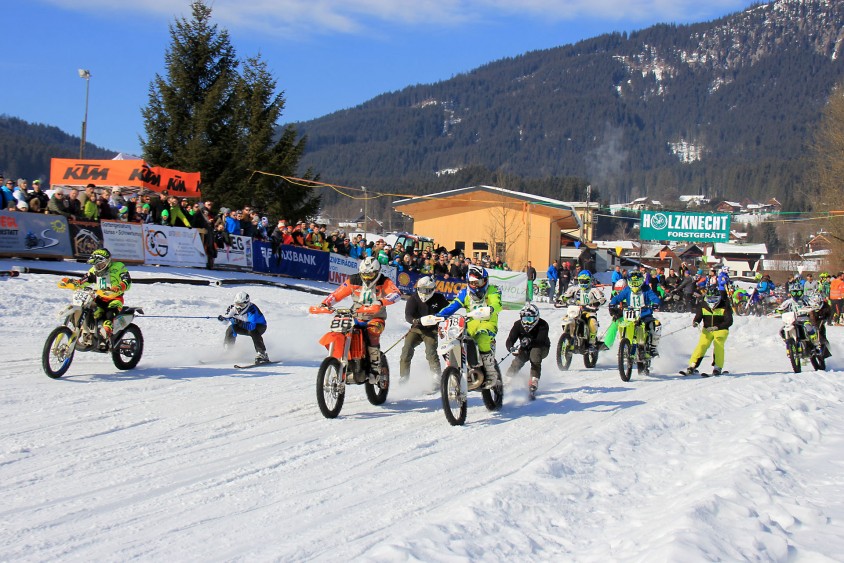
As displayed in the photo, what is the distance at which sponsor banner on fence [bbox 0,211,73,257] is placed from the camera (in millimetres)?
19156

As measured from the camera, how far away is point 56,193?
1988cm

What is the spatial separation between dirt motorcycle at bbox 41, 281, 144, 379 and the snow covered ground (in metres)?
0.28

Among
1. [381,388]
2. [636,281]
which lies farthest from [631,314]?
[381,388]

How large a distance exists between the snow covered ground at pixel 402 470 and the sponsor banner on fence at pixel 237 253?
1158 cm

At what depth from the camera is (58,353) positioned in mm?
10727

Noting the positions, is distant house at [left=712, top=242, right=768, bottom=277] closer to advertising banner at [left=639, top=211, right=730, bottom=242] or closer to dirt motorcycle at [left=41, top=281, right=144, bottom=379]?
advertising banner at [left=639, top=211, right=730, bottom=242]

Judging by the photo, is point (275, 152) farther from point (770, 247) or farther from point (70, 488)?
point (770, 247)

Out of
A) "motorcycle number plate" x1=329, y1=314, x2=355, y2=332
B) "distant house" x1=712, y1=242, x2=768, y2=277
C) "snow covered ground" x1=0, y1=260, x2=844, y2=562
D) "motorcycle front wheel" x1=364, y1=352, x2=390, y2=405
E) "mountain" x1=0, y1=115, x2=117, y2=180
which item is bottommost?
"snow covered ground" x1=0, y1=260, x2=844, y2=562

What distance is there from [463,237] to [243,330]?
45917 mm

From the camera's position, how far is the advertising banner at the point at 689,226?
3881cm

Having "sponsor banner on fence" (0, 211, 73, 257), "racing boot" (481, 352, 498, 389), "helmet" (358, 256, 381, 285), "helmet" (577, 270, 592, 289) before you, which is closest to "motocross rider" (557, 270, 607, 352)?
"helmet" (577, 270, 592, 289)

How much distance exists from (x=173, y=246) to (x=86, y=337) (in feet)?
40.4

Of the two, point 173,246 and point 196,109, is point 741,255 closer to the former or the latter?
point 196,109

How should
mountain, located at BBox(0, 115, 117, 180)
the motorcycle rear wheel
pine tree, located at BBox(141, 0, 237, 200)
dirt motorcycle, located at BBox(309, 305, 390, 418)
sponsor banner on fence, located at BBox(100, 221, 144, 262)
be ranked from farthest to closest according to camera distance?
mountain, located at BBox(0, 115, 117, 180) → pine tree, located at BBox(141, 0, 237, 200) → sponsor banner on fence, located at BBox(100, 221, 144, 262) → the motorcycle rear wheel → dirt motorcycle, located at BBox(309, 305, 390, 418)
